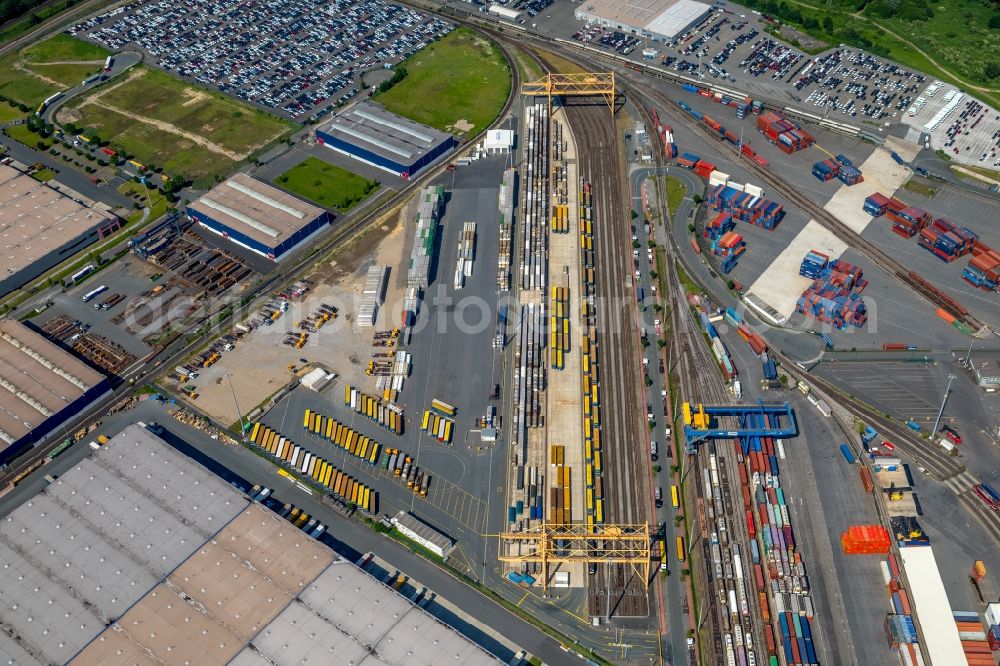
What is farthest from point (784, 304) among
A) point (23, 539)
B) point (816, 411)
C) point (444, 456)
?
point (23, 539)

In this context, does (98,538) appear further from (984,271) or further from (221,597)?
(984,271)

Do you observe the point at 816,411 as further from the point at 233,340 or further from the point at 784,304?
the point at 233,340

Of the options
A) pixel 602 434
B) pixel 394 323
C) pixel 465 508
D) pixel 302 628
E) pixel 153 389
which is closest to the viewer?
pixel 302 628

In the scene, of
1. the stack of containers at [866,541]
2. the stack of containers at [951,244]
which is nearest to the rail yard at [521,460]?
the stack of containers at [866,541]

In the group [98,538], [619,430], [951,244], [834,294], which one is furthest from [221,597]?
[951,244]

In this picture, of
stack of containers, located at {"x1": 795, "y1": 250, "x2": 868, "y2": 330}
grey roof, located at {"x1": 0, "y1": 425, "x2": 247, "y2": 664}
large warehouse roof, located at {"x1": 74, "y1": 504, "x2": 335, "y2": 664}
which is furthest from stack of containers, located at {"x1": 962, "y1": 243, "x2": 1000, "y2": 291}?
grey roof, located at {"x1": 0, "y1": 425, "x2": 247, "y2": 664}

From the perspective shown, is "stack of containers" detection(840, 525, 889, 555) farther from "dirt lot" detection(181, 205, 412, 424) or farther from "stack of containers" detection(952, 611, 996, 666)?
"dirt lot" detection(181, 205, 412, 424)
